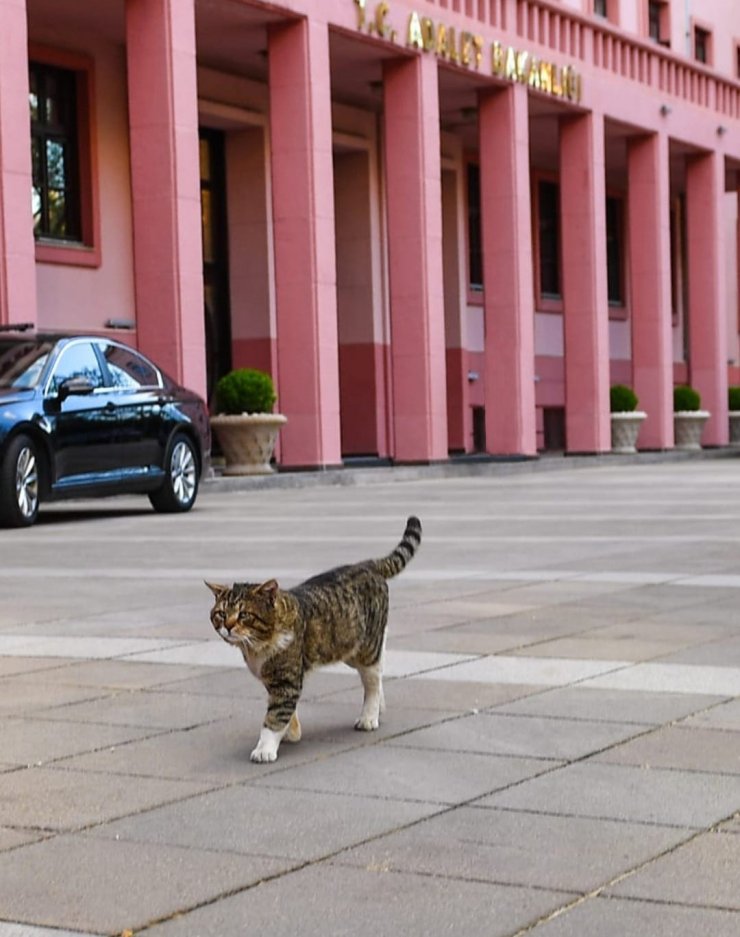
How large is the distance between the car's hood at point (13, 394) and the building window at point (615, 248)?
30.8 meters

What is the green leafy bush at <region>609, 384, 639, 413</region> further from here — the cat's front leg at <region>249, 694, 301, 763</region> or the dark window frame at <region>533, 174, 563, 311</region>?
the cat's front leg at <region>249, 694, 301, 763</region>

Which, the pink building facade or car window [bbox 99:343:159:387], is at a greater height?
the pink building facade

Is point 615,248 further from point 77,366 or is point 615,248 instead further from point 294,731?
point 294,731

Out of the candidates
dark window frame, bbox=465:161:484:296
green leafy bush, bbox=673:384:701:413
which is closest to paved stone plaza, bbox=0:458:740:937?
dark window frame, bbox=465:161:484:296

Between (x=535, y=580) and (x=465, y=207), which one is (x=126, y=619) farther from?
(x=465, y=207)

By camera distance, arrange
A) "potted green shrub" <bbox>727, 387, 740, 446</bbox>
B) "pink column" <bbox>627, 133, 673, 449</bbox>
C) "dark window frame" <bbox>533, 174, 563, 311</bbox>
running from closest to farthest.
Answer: "pink column" <bbox>627, 133, 673, 449</bbox>, "dark window frame" <bbox>533, 174, 563, 311</bbox>, "potted green shrub" <bbox>727, 387, 740, 446</bbox>

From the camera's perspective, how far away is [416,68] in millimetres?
29906

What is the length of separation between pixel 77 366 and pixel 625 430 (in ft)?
70.5

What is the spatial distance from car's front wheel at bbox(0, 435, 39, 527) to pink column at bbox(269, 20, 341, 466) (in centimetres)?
1097

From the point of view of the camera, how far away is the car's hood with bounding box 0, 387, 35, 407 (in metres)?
16.3

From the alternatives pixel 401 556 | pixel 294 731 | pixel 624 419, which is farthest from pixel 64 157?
pixel 294 731

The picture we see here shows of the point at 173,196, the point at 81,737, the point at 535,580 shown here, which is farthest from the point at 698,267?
the point at 81,737

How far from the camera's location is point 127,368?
1833cm

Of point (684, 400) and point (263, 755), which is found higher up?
point (684, 400)
